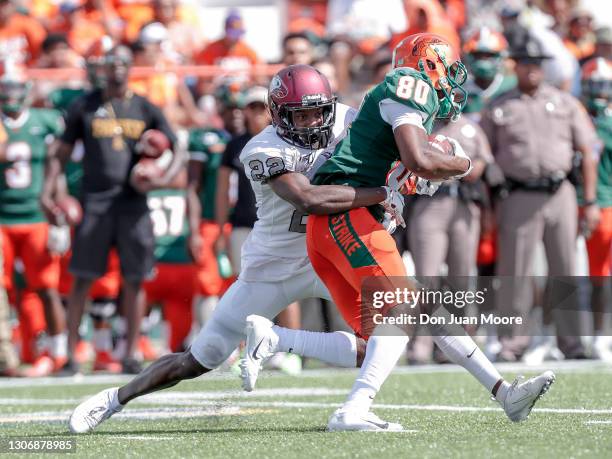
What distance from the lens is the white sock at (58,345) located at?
9.75 metres

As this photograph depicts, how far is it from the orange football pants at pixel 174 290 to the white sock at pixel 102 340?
45 centimetres

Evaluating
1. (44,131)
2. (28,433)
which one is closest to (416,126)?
(28,433)

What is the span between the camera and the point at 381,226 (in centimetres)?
567

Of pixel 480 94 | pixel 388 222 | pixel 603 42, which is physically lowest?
pixel 388 222

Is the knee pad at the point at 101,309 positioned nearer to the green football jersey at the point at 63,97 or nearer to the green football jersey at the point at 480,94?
the green football jersey at the point at 63,97

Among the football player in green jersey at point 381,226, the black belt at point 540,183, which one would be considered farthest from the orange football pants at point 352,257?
the black belt at point 540,183

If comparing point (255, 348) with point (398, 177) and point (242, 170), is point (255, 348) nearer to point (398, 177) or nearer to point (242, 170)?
point (398, 177)

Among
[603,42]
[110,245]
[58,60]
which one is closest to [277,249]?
[110,245]

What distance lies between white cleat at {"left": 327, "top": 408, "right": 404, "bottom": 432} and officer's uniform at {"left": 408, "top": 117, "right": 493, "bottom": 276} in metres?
3.96

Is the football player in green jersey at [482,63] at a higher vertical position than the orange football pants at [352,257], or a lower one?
higher

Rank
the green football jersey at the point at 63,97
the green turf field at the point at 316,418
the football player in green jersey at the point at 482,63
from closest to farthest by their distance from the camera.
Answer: the green turf field at the point at 316,418 → the football player in green jersey at the point at 482,63 → the green football jersey at the point at 63,97

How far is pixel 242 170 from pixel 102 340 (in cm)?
179

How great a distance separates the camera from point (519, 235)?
9711 mm

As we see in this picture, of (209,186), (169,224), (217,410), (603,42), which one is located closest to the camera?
(217,410)
